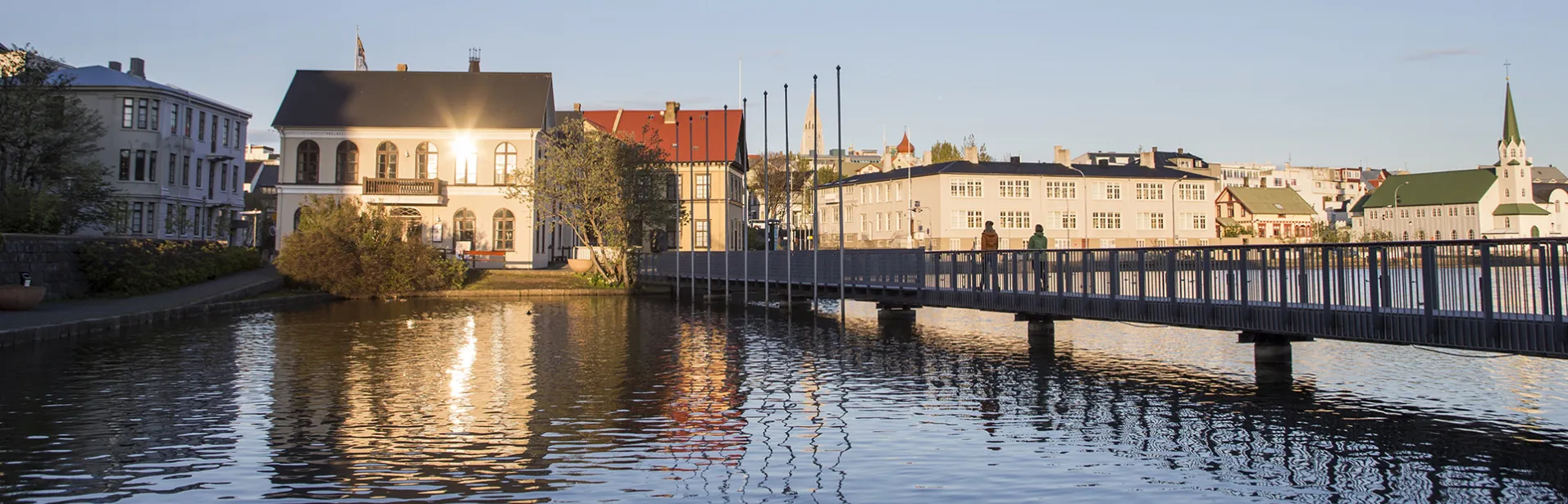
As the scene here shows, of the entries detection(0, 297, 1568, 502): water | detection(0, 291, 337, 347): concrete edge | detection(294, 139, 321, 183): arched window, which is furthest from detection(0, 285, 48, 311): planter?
detection(294, 139, 321, 183): arched window

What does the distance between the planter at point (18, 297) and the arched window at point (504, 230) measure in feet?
113

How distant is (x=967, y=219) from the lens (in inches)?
4274

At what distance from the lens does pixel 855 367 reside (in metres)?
23.1

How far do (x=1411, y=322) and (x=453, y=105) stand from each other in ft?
198

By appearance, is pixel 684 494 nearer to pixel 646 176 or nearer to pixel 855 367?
pixel 855 367

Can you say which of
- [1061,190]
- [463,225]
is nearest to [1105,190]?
[1061,190]

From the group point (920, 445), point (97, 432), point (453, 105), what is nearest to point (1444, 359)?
point (920, 445)

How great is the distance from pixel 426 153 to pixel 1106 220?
6794 centimetres

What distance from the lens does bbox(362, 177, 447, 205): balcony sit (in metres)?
65.2

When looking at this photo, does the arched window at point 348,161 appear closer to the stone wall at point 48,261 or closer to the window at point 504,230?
the window at point 504,230

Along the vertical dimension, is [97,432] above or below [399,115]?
below

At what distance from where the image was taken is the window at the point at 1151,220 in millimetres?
113438

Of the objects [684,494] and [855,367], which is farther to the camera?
[855,367]

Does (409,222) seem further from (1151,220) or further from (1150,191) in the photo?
(1151,220)
